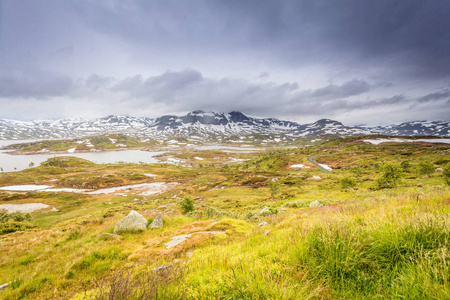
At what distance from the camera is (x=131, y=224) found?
11.2m

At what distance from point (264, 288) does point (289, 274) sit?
1.05 meters

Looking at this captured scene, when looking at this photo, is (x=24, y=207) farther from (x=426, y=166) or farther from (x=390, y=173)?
(x=426, y=166)

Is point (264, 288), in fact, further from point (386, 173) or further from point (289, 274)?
point (386, 173)

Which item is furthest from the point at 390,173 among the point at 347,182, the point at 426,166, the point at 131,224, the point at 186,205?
the point at 131,224

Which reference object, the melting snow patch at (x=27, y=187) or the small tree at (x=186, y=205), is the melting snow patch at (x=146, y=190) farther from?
the small tree at (x=186, y=205)

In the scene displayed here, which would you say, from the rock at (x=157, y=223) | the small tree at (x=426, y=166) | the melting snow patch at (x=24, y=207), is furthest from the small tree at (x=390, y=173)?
the melting snow patch at (x=24, y=207)

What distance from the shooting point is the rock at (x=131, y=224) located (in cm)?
1088

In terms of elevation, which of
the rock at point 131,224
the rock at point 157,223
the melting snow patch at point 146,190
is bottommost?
the melting snow patch at point 146,190

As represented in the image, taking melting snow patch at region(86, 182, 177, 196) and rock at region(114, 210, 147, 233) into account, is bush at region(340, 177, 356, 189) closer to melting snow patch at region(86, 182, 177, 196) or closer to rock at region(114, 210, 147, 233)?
rock at region(114, 210, 147, 233)

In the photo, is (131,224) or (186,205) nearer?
(131,224)

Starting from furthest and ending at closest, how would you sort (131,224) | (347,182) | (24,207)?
(24,207), (347,182), (131,224)

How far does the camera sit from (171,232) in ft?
35.5

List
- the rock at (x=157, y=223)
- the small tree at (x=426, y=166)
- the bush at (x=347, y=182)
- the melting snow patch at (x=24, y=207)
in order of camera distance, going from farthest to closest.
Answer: the melting snow patch at (x=24, y=207), the small tree at (x=426, y=166), the bush at (x=347, y=182), the rock at (x=157, y=223)

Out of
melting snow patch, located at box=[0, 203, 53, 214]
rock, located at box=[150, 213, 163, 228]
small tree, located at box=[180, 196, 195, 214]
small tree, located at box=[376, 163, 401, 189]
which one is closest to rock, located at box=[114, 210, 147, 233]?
rock, located at box=[150, 213, 163, 228]
